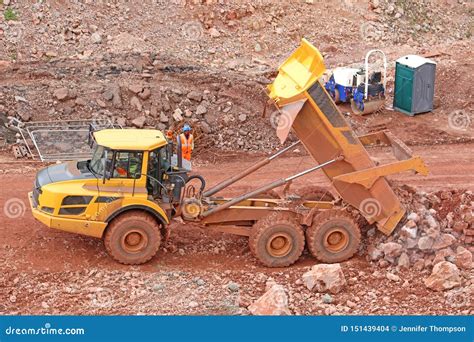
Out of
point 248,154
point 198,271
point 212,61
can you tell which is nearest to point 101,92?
point 248,154

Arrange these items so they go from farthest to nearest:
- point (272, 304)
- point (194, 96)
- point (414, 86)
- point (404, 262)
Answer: point (414, 86) → point (194, 96) → point (404, 262) → point (272, 304)

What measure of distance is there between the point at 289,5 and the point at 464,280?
632 inches

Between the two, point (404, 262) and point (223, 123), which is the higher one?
point (223, 123)

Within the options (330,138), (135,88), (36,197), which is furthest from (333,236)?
(135,88)

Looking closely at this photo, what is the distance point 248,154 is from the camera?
57.0 feet

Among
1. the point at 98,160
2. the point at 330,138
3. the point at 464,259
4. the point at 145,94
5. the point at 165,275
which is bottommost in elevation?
the point at 165,275

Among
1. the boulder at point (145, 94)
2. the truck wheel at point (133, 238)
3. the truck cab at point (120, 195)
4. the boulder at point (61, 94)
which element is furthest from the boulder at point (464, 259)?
the boulder at point (61, 94)

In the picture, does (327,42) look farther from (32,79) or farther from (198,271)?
(198,271)

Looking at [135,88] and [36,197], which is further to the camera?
[135,88]

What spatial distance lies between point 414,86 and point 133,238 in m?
10.3

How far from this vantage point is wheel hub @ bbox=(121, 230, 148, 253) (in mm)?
11852

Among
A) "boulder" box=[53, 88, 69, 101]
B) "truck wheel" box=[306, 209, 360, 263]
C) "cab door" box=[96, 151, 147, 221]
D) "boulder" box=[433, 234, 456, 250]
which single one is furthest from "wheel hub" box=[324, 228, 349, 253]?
"boulder" box=[53, 88, 69, 101]

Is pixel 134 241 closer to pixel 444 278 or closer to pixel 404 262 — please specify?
pixel 404 262

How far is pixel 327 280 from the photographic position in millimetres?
11172
